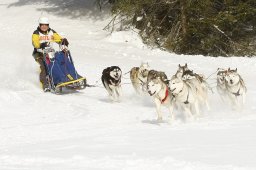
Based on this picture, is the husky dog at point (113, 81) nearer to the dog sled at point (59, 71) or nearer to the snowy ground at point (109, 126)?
the snowy ground at point (109, 126)

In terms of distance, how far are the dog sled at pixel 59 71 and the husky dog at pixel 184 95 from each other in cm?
305

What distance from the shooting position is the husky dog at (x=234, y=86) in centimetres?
814

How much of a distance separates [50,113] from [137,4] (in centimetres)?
786

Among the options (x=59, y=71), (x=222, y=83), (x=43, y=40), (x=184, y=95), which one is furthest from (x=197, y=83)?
(x=43, y=40)

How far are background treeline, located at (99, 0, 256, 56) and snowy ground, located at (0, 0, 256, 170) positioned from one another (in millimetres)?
925

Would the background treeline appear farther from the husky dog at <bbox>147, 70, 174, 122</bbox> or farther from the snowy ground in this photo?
the husky dog at <bbox>147, 70, 174, 122</bbox>

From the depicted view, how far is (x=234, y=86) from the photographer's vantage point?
8195 millimetres

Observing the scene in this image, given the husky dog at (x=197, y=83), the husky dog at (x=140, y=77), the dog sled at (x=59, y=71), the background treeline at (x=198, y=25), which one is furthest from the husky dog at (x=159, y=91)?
the background treeline at (x=198, y=25)

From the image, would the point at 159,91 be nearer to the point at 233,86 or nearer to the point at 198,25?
the point at 233,86

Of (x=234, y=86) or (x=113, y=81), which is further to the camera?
(x=113, y=81)

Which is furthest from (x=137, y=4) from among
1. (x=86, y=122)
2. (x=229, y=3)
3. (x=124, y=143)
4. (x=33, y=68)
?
(x=124, y=143)

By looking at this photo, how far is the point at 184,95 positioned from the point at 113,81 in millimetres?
2280

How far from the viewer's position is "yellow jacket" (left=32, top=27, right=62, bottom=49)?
1030 cm

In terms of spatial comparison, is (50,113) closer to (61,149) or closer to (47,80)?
(47,80)
